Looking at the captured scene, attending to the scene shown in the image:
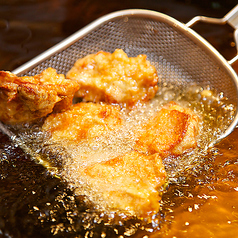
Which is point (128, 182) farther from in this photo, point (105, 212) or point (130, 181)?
point (105, 212)

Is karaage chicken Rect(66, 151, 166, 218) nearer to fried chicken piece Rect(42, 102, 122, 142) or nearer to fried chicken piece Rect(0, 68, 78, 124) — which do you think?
fried chicken piece Rect(42, 102, 122, 142)

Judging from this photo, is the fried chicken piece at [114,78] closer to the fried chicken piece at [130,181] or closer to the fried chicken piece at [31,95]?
the fried chicken piece at [31,95]

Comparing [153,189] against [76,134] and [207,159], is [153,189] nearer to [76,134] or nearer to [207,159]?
[207,159]

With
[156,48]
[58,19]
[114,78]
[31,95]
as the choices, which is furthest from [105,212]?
[58,19]

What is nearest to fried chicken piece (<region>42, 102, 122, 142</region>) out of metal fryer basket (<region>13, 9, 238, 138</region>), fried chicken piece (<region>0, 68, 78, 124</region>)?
fried chicken piece (<region>0, 68, 78, 124</region>)

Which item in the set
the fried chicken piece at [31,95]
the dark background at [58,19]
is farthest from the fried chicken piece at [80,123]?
the dark background at [58,19]

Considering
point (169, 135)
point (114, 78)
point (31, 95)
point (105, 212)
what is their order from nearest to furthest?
1. point (105, 212)
2. point (31, 95)
3. point (169, 135)
4. point (114, 78)

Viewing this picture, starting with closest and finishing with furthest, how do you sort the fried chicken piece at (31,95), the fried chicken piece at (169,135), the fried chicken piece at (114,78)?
the fried chicken piece at (31,95), the fried chicken piece at (169,135), the fried chicken piece at (114,78)
